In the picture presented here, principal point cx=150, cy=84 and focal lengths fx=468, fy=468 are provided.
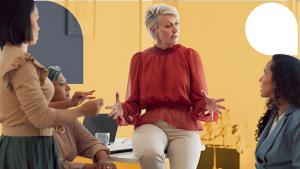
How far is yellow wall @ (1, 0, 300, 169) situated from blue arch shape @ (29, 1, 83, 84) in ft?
0.49

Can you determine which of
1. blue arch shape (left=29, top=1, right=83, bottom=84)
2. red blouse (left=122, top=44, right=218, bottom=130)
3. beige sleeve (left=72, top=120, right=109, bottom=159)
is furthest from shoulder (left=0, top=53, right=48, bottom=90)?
blue arch shape (left=29, top=1, right=83, bottom=84)

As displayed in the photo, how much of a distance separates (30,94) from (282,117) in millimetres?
1297

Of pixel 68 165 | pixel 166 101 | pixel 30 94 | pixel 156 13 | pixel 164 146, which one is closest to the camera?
pixel 30 94

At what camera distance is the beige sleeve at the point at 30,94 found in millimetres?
1836

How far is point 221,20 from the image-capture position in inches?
199

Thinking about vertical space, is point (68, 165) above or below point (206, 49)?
below

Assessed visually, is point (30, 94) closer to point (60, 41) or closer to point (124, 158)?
point (124, 158)

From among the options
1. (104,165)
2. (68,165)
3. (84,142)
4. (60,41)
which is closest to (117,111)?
(84,142)

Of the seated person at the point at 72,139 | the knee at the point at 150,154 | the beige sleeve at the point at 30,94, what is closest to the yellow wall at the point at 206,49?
the seated person at the point at 72,139

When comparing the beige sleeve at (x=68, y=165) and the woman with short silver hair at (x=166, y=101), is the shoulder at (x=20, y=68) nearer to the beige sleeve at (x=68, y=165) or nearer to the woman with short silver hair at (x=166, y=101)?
the beige sleeve at (x=68, y=165)

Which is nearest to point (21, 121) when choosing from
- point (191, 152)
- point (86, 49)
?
point (191, 152)

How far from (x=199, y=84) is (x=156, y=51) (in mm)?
351

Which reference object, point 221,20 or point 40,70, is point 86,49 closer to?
point 221,20

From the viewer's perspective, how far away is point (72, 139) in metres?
2.61
